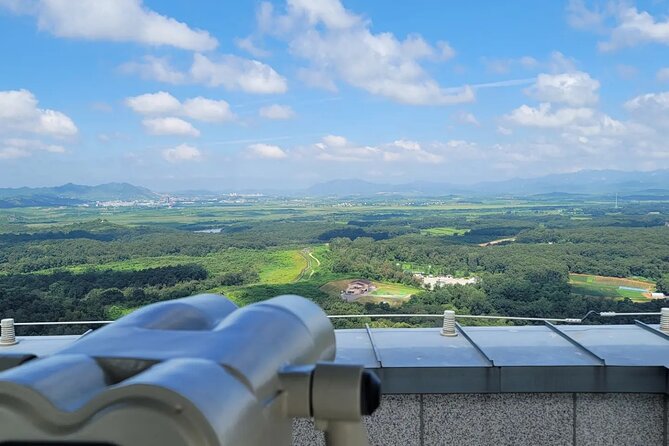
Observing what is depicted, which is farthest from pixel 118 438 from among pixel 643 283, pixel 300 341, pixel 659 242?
pixel 659 242

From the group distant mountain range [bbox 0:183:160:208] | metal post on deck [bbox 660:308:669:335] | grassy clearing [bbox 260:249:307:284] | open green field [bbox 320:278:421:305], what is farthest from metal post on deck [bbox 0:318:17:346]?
distant mountain range [bbox 0:183:160:208]

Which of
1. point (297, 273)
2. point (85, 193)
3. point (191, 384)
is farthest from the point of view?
point (85, 193)

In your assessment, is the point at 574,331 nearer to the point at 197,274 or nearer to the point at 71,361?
the point at 71,361

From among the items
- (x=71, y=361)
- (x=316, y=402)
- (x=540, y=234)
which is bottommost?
(x=540, y=234)

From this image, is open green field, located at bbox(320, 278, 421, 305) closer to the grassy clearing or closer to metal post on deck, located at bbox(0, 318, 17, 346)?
the grassy clearing

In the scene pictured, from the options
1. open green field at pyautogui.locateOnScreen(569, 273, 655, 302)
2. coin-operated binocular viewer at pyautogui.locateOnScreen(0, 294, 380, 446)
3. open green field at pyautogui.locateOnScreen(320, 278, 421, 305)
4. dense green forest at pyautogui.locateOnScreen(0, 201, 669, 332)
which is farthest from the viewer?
open green field at pyautogui.locateOnScreen(569, 273, 655, 302)

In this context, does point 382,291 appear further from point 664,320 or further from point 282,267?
point 664,320

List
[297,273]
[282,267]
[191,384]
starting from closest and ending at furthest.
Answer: [191,384], [297,273], [282,267]

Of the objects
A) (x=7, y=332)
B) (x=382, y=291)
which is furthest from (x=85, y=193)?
(x=7, y=332)
